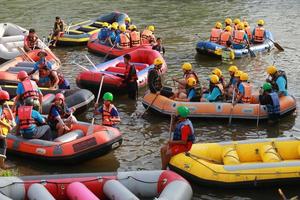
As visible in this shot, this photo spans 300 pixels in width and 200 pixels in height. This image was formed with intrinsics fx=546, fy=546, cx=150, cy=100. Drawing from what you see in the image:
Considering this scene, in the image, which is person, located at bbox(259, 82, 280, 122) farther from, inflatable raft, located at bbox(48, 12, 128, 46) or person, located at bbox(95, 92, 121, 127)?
inflatable raft, located at bbox(48, 12, 128, 46)

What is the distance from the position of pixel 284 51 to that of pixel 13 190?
1328 centimetres

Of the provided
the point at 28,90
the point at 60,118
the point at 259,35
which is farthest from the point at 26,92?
the point at 259,35

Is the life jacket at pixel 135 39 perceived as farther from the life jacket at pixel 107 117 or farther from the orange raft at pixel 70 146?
the orange raft at pixel 70 146

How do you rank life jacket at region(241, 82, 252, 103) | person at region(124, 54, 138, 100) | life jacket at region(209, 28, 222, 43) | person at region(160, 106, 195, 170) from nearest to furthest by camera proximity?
person at region(160, 106, 195, 170) → life jacket at region(241, 82, 252, 103) → person at region(124, 54, 138, 100) → life jacket at region(209, 28, 222, 43)

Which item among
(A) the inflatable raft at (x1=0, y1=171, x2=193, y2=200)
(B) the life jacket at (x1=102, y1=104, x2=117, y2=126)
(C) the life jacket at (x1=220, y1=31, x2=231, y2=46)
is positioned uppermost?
(C) the life jacket at (x1=220, y1=31, x2=231, y2=46)

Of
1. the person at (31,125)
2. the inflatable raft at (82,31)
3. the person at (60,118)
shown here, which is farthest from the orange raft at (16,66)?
the person at (31,125)

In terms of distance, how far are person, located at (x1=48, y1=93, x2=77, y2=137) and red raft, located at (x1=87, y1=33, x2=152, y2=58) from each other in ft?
22.1

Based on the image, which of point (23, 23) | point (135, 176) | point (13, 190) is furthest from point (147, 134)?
point (23, 23)

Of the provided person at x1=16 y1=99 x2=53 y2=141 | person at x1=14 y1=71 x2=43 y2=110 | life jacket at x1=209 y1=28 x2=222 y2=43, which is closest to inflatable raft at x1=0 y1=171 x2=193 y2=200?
person at x1=16 y1=99 x2=53 y2=141

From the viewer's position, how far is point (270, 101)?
12.7 metres

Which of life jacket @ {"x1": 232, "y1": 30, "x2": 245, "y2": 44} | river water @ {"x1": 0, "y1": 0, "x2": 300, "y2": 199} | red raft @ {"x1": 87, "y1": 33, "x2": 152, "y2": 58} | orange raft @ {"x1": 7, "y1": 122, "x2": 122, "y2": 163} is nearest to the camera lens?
orange raft @ {"x1": 7, "y1": 122, "x2": 122, "y2": 163}

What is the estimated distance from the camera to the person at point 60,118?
11.2 meters

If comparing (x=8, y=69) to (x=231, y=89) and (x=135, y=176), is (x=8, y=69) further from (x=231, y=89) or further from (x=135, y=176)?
(x=135, y=176)

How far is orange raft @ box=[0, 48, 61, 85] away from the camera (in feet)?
47.6
